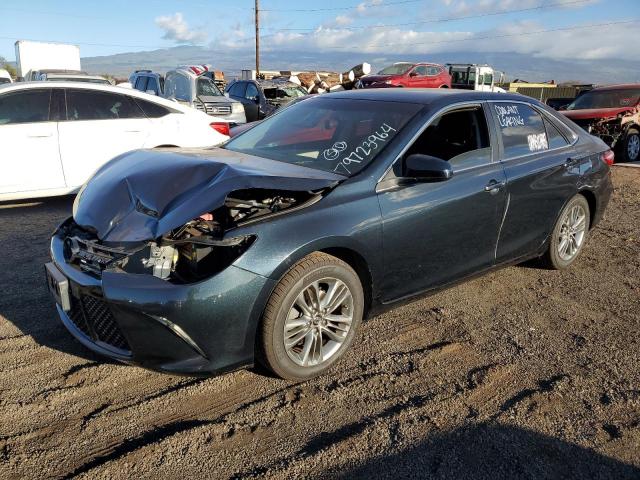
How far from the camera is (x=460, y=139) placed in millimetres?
4207

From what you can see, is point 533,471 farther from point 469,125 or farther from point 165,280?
point 469,125

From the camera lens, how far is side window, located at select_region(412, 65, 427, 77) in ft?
82.8

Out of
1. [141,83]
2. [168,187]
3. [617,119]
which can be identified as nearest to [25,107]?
[168,187]

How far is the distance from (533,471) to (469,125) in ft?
8.44

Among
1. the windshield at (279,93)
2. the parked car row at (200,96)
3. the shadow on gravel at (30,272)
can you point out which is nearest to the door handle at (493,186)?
the shadow on gravel at (30,272)

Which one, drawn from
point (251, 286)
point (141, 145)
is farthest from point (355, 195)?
point (141, 145)

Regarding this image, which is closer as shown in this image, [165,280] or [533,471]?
[533,471]

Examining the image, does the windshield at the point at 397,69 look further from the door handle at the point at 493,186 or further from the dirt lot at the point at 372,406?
the dirt lot at the point at 372,406

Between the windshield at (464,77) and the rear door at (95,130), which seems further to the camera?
the windshield at (464,77)

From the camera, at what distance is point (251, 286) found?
2.79 m

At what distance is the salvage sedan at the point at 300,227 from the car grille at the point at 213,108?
9.78 meters

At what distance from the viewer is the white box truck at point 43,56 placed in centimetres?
2311

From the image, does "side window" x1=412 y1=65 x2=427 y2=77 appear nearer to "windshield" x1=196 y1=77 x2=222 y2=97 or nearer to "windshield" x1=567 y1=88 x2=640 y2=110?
"windshield" x1=196 y1=77 x2=222 y2=97

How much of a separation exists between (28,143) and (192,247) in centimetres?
453
